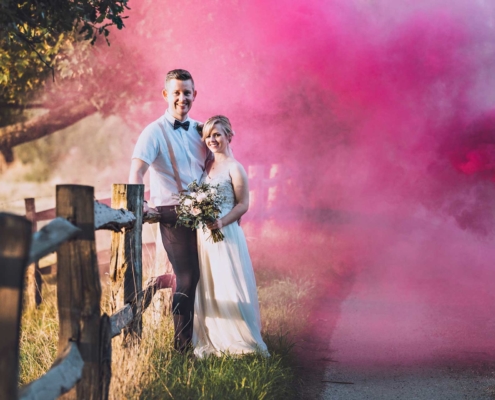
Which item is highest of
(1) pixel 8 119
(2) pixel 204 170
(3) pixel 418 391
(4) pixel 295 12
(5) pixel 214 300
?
(4) pixel 295 12

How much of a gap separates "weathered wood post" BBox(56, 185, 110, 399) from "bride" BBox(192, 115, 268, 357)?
2320 mm

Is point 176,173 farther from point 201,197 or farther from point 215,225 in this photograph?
point 215,225

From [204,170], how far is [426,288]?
5.07m

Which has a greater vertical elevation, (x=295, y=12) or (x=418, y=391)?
(x=295, y=12)

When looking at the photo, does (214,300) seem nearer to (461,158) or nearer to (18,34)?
(18,34)

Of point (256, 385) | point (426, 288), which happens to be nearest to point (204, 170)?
point (256, 385)

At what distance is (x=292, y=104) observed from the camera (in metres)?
12.0

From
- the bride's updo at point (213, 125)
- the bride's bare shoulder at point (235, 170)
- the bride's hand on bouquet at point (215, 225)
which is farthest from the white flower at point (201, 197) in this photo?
the bride's updo at point (213, 125)

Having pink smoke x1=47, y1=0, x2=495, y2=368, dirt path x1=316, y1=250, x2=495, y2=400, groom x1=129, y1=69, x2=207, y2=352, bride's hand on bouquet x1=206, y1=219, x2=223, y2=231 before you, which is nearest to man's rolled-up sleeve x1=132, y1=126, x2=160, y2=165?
groom x1=129, y1=69, x2=207, y2=352

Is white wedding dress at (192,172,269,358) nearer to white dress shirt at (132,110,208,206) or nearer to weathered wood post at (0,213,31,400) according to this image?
white dress shirt at (132,110,208,206)

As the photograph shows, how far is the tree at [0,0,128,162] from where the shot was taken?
20.2 feet

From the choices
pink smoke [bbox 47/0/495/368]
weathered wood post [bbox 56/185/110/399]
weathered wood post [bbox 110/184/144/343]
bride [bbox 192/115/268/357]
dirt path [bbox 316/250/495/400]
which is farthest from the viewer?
pink smoke [bbox 47/0/495/368]

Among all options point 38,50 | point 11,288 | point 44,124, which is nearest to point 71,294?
point 11,288

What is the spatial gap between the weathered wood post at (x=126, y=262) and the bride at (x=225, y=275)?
0.88 m
